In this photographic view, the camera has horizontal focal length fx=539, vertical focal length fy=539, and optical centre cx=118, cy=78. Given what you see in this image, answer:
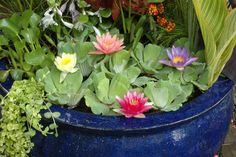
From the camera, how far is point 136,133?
1.53 meters

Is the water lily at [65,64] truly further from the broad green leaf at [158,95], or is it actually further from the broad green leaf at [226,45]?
the broad green leaf at [226,45]

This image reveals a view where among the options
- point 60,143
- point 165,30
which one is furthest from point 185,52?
point 60,143

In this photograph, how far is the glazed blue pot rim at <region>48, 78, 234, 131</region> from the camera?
1.52 meters

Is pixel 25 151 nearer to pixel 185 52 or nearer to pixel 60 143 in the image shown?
pixel 60 143

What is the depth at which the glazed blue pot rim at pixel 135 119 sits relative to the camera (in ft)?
4.98

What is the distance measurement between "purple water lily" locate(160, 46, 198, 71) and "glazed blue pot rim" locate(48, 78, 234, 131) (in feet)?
0.42

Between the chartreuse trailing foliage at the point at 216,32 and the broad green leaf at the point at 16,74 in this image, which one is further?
the broad green leaf at the point at 16,74

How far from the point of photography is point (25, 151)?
5.36ft

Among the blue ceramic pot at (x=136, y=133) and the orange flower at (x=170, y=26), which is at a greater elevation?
the orange flower at (x=170, y=26)

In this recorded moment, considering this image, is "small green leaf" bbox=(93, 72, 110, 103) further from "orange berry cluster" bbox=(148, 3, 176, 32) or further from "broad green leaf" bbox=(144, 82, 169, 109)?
"orange berry cluster" bbox=(148, 3, 176, 32)

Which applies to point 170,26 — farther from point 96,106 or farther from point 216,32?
point 96,106

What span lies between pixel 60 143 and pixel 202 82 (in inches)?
19.2

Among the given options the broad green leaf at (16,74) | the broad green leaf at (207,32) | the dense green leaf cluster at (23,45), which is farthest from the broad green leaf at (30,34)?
the broad green leaf at (207,32)

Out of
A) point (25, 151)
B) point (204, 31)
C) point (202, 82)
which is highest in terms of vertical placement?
point (204, 31)
